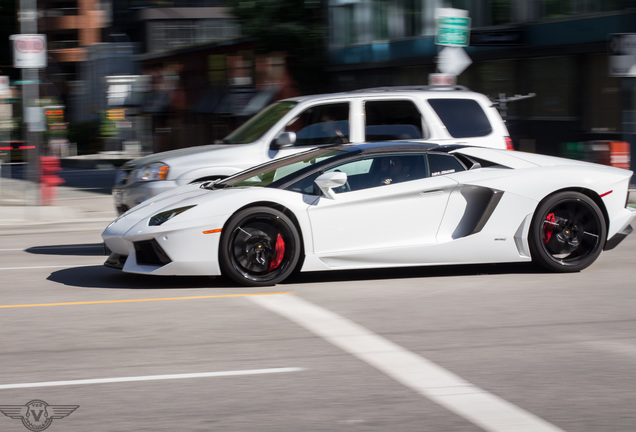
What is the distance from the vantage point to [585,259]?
8.15 m

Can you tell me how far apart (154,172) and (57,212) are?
5018mm

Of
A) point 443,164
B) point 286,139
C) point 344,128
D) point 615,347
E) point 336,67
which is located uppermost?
point 336,67

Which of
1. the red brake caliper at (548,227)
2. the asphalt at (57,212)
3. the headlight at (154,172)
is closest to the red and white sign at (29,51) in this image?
the asphalt at (57,212)

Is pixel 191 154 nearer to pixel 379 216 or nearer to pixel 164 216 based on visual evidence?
pixel 164 216

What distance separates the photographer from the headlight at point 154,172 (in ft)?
34.6

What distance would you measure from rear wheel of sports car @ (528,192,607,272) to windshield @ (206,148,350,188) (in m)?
1.87

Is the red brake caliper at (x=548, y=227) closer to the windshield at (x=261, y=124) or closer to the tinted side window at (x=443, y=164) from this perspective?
the tinted side window at (x=443, y=164)

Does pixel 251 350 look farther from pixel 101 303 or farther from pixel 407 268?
pixel 407 268

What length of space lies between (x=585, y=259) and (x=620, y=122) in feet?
45.1

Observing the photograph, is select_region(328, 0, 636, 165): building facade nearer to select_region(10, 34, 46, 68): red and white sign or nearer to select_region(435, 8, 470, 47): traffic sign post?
select_region(435, 8, 470, 47): traffic sign post

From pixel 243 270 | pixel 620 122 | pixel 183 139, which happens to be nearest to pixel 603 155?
pixel 620 122

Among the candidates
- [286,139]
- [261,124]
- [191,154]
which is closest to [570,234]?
[286,139]

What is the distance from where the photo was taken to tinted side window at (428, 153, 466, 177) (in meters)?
8.01

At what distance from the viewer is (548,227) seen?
810 cm
